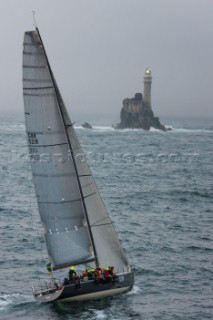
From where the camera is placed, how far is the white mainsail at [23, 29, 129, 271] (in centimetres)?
2962

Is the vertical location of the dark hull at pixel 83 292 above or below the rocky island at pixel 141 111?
below

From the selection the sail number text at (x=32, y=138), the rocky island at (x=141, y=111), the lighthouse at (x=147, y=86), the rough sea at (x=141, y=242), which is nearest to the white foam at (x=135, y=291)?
the rough sea at (x=141, y=242)

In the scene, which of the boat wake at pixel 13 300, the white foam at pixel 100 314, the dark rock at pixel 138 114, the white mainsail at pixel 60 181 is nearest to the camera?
the white foam at pixel 100 314

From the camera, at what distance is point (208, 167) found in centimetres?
9719

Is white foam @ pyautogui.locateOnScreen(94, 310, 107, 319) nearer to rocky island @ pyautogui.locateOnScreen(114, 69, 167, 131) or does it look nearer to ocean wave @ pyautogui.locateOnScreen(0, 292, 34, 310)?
ocean wave @ pyautogui.locateOnScreen(0, 292, 34, 310)

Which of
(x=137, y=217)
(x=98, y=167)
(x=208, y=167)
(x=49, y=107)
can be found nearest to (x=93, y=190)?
(x=49, y=107)

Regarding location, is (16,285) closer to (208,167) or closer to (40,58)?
(40,58)

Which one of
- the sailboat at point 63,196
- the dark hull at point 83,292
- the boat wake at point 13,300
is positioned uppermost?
the sailboat at point 63,196

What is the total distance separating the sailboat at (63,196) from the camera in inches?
1171

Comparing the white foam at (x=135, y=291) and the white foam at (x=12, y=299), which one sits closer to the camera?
the white foam at (x=12, y=299)

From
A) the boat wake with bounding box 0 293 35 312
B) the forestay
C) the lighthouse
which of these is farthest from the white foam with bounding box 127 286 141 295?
the lighthouse

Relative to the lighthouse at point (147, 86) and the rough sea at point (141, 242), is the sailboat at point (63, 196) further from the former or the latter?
the lighthouse at point (147, 86)

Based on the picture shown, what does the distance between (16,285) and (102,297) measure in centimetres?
514

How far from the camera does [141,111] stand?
184 meters
